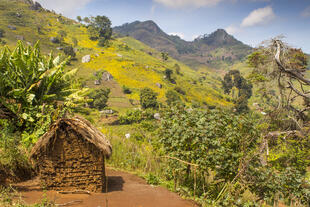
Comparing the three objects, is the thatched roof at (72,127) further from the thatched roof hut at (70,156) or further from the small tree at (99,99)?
the small tree at (99,99)

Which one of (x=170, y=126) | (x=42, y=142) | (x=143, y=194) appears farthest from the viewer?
(x=170, y=126)

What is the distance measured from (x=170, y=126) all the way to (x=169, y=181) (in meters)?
1.51

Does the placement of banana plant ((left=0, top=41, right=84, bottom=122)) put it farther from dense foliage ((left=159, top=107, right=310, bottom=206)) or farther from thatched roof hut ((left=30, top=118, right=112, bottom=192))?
dense foliage ((left=159, top=107, right=310, bottom=206))

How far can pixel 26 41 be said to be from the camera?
59.7 metres

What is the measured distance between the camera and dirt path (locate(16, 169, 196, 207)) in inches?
137

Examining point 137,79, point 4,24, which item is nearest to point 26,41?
point 4,24

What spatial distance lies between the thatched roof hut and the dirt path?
0.76 feet

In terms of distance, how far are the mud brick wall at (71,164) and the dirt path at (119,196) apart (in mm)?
213

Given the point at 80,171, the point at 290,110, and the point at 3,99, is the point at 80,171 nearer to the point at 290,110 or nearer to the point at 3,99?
the point at 3,99

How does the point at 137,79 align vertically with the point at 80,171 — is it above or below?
above

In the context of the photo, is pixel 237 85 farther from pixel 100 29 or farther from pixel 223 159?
pixel 223 159

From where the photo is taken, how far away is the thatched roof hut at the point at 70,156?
3.71 metres

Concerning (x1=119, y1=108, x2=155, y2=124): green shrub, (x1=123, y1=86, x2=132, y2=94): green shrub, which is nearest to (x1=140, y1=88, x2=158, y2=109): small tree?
(x1=119, y1=108, x2=155, y2=124): green shrub

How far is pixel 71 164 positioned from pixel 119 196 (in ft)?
3.65
